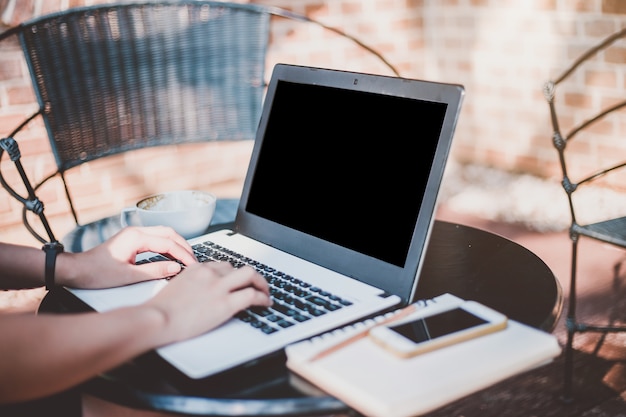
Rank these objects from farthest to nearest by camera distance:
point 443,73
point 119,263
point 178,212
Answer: point 443,73, point 178,212, point 119,263

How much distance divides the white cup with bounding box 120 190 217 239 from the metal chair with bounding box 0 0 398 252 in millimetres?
322

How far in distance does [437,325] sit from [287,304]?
210 mm

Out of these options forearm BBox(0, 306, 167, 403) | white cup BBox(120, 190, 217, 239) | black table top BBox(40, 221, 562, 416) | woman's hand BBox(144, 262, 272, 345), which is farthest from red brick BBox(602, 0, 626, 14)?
forearm BBox(0, 306, 167, 403)

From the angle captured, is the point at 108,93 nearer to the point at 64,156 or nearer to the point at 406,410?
the point at 64,156

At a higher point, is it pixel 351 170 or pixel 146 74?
pixel 146 74

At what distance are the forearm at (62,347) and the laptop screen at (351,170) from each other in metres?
0.35

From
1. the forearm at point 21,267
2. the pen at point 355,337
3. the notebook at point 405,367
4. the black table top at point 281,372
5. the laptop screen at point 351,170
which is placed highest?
the laptop screen at point 351,170

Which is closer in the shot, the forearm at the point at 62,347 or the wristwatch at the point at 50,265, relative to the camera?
the forearm at the point at 62,347

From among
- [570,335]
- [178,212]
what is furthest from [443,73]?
[178,212]

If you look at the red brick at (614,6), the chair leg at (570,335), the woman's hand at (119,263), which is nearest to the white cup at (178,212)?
the woman's hand at (119,263)

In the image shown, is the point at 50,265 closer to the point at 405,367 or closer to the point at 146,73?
the point at 405,367

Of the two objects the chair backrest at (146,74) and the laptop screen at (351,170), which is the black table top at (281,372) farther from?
the chair backrest at (146,74)

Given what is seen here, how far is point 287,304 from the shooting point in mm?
918

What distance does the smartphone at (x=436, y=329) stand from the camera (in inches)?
29.4
